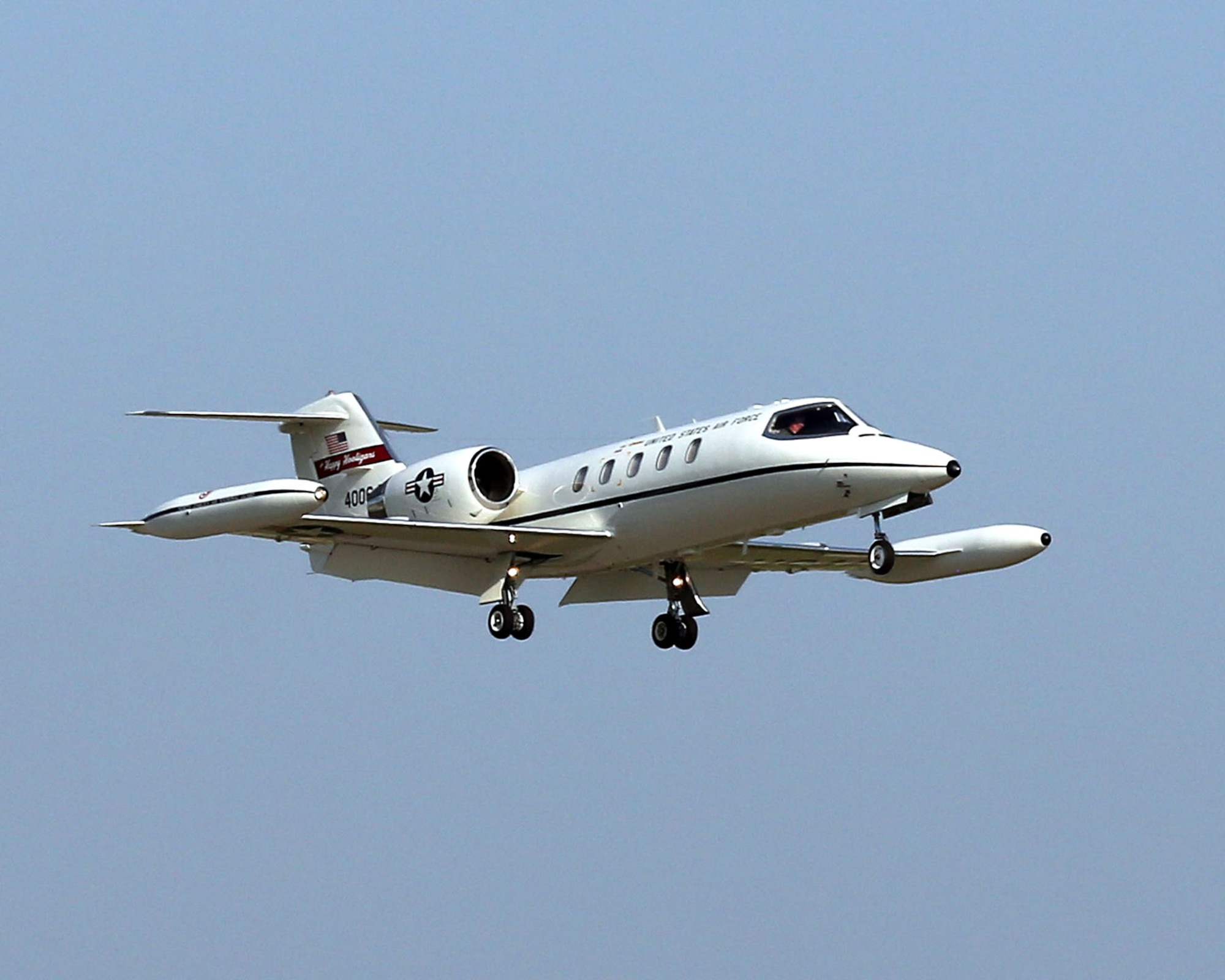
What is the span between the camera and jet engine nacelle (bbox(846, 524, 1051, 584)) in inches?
1312

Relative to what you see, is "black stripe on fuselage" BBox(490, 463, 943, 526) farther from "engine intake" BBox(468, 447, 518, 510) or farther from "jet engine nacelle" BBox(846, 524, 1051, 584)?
"jet engine nacelle" BBox(846, 524, 1051, 584)

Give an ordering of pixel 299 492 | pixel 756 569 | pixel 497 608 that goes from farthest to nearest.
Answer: pixel 756 569 < pixel 497 608 < pixel 299 492

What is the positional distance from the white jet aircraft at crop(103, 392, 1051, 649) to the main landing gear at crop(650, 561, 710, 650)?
3 centimetres

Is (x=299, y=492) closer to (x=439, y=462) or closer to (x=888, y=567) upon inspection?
(x=439, y=462)

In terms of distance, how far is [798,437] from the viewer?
2908 centimetres

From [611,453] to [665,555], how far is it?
1.75 metres

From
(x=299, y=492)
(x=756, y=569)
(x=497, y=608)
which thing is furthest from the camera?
(x=756, y=569)

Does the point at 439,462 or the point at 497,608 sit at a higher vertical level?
the point at 439,462

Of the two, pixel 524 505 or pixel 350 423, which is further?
pixel 350 423

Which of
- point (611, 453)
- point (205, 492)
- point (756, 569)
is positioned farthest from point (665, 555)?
point (205, 492)

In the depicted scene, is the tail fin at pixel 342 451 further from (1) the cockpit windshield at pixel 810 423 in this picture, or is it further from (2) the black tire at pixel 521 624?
(1) the cockpit windshield at pixel 810 423

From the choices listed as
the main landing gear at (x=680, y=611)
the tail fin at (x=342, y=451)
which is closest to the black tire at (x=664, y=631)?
the main landing gear at (x=680, y=611)

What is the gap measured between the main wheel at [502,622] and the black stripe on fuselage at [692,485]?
139cm

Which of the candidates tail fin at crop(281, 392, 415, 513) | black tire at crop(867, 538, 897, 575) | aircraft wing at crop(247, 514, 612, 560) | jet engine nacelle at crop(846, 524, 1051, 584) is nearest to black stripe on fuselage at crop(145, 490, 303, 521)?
aircraft wing at crop(247, 514, 612, 560)
